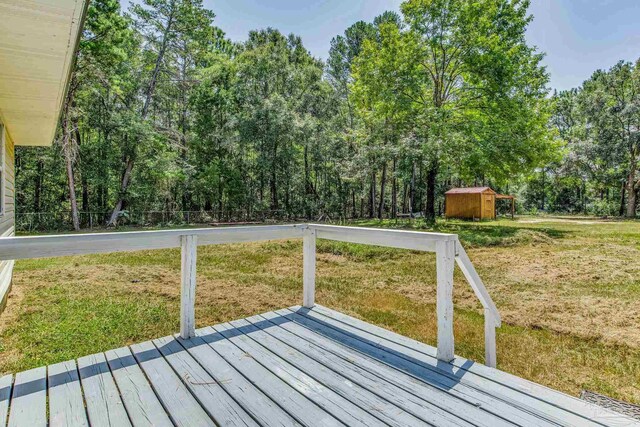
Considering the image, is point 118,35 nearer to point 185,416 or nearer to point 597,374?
point 185,416

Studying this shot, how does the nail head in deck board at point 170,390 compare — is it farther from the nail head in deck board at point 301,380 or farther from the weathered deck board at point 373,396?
the weathered deck board at point 373,396

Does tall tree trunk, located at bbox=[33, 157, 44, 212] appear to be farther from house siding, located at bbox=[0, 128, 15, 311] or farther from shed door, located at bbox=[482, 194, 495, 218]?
shed door, located at bbox=[482, 194, 495, 218]

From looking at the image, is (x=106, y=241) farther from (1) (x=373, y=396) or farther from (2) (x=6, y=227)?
(2) (x=6, y=227)

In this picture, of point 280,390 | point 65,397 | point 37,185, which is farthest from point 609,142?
point 37,185

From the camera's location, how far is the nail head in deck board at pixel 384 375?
5.65 feet

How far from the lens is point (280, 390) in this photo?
1.92m

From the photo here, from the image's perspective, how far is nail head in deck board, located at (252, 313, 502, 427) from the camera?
1.72 m

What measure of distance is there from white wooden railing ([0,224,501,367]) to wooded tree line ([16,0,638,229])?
11737mm

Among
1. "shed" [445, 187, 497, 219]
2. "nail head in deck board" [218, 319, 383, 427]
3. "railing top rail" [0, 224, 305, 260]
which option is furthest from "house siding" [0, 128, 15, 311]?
"shed" [445, 187, 497, 219]

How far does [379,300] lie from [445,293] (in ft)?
11.9

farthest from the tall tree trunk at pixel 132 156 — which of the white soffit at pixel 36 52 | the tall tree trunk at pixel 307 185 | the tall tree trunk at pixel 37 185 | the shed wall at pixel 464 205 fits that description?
the shed wall at pixel 464 205

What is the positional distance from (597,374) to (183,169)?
18999 mm

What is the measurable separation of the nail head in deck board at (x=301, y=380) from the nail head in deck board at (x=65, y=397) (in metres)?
1.01

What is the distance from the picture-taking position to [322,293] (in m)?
6.06
